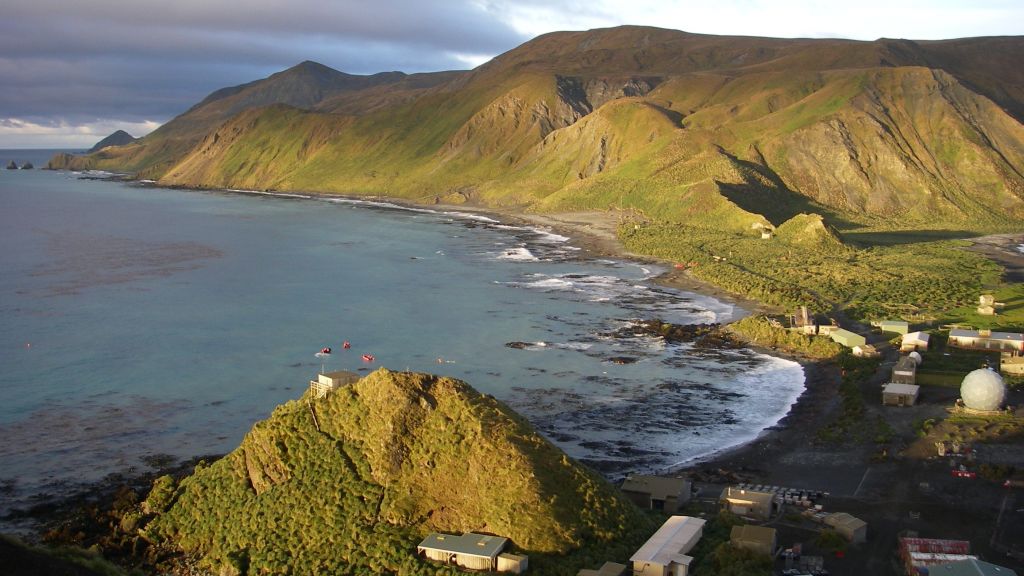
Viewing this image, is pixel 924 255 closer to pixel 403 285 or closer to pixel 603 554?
pixel 403 285

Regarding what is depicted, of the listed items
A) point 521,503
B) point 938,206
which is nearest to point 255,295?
point 521,503

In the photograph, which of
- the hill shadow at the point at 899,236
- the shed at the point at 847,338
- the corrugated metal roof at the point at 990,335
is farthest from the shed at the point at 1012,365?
the hill shadow at the point at 899,236

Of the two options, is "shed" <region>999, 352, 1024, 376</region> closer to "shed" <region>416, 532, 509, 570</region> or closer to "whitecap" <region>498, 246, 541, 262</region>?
"shed" <region>416, 532, 509, 570</region>

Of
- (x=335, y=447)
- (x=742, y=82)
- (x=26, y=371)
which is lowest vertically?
(x=26, y=371)

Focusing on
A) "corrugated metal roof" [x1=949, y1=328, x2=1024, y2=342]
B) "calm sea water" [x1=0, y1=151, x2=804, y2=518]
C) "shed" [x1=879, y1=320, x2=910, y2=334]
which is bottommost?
"calm sea water" [x1=0, y1=151, x2=804, y2=518]

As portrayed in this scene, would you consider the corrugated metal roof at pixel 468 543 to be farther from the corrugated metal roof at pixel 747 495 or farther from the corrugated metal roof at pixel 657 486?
the corrugated metal roof at pixel 747 495

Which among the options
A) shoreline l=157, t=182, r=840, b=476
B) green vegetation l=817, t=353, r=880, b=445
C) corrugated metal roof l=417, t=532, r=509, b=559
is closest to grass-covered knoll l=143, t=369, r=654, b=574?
corrugated metal roof l=417, t=532, r=509, b=559
